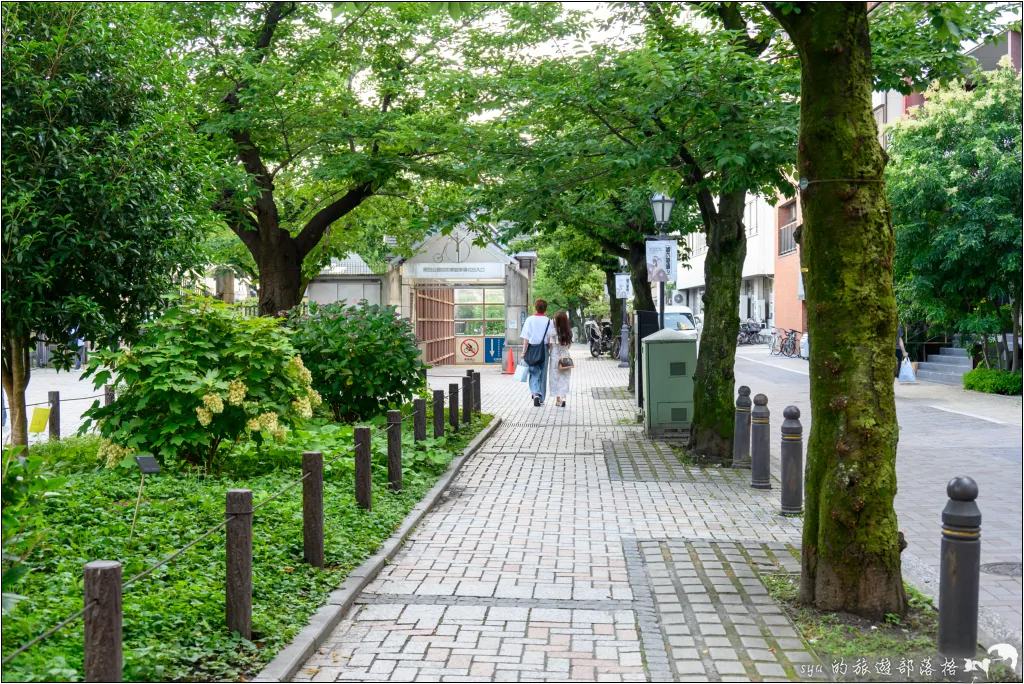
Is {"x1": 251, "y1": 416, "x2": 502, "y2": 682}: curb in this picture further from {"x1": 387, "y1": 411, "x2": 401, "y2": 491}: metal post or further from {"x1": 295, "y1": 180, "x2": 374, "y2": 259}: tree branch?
{"x1": 295, "y1": 180, "x2": 374, "y2": 259}: tree branch

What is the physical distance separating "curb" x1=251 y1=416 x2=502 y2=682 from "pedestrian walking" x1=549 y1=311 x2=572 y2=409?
10.0 m

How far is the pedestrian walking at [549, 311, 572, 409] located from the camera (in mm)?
18797

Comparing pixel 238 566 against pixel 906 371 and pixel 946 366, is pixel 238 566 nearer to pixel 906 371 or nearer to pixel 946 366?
pixel 906 371

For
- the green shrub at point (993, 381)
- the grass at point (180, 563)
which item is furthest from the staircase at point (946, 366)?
the grass at point (180, 563)

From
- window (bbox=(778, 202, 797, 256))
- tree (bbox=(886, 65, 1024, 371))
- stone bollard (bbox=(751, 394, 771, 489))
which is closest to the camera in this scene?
stone bollard (bbox=(751, 394, 771, 489))

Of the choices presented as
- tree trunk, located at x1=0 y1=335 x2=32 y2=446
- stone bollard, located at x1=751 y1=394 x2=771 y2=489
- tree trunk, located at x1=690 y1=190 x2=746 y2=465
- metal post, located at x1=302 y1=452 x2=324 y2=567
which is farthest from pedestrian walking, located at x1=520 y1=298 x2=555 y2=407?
metal post, located at x1=302 y1=452 x2=324 y2=567

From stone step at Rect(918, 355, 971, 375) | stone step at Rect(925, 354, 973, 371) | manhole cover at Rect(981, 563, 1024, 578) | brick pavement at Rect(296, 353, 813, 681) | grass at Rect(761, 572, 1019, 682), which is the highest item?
stone step at Rect(925, 354, 973, 371)

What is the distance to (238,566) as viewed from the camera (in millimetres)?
4754

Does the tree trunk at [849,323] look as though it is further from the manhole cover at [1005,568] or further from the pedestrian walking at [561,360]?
the pedestrian walking at [561,360]

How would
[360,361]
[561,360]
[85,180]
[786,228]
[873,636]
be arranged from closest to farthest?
[873,636] → [85,180] → [360,361] → [561,360] → [786,228]

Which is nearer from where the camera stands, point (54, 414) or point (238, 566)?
point (238, 566)

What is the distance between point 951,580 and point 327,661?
9.39 ft

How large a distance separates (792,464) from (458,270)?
23161 mm

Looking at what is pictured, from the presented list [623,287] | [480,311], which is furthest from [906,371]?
[480,311]
